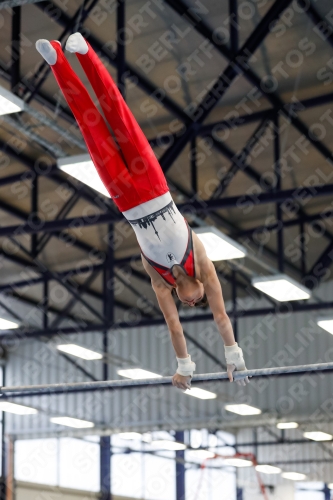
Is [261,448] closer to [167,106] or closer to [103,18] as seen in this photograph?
[167,106]

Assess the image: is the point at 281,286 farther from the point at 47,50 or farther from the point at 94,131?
the point at 47,50

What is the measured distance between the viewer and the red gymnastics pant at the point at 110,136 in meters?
5.94

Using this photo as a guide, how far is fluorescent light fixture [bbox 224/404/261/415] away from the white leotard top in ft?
52.9

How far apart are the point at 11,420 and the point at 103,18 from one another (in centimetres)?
1533

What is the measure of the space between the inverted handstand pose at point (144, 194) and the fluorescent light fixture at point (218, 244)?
4.86m

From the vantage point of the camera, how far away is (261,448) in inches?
1089

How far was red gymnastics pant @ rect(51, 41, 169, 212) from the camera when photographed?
594 cm

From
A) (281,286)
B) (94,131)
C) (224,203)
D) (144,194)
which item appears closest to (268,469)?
(281,286)

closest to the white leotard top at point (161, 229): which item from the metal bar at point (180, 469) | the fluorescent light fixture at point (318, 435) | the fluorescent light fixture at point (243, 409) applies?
the fluorescent light fixture at point (243, 409)

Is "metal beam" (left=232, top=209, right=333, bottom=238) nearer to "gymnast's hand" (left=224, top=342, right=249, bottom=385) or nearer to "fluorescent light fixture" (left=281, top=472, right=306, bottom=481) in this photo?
"gymnast's hand" (left=224, top=342, right=249, bottom=385)

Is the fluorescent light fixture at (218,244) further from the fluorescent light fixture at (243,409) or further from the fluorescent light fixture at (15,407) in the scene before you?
the fluorescent light fixture at (243,409)

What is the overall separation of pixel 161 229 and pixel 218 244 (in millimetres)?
5637

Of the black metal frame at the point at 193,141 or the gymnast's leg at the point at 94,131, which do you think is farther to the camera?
the black metal frame at the point at 193,141

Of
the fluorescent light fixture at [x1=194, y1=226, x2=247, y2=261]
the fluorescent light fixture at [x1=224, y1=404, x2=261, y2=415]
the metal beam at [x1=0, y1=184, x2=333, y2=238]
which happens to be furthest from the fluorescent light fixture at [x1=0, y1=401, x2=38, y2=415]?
the fluorescent light fixture at [x1=194, y1=226, x2=247, y2=261]
